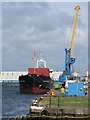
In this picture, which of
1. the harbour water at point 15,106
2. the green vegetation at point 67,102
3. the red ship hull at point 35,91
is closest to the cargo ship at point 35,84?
the red ship hull at point 35,91

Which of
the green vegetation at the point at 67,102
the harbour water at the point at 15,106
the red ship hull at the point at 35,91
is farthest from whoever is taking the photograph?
the red ship hull at the point at 35,91

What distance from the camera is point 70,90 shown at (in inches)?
2138

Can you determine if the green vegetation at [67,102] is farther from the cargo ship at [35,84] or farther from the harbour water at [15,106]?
the cargo ship at [35,84]

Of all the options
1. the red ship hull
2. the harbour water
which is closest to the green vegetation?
the harbour water

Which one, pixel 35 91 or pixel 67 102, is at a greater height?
pixel 35 91

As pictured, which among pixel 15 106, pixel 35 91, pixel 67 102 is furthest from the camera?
pixel 35 91

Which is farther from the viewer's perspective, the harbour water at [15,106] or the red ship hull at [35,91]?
the red ship hull at [35,91]

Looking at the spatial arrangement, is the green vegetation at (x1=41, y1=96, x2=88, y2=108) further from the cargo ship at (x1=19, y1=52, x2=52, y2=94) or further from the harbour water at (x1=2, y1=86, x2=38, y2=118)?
the cargo ship at (x1=19, y1=52, x2=52, y2=94)

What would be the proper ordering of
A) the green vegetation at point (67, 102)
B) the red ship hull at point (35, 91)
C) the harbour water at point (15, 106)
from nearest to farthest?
the green vegetation at point (67, 102)
the harbour water at point (15, 106)
the red ship hull at point (35, 91)

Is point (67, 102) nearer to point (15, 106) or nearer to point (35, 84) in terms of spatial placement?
point (15, 106)

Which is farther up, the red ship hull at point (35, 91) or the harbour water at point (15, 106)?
the red ship hull at point (35, 91)

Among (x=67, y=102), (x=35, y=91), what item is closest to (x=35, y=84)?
(x=35, y=91)

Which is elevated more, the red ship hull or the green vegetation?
the red ship hull

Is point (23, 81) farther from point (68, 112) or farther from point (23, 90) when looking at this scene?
point (68, 112)
